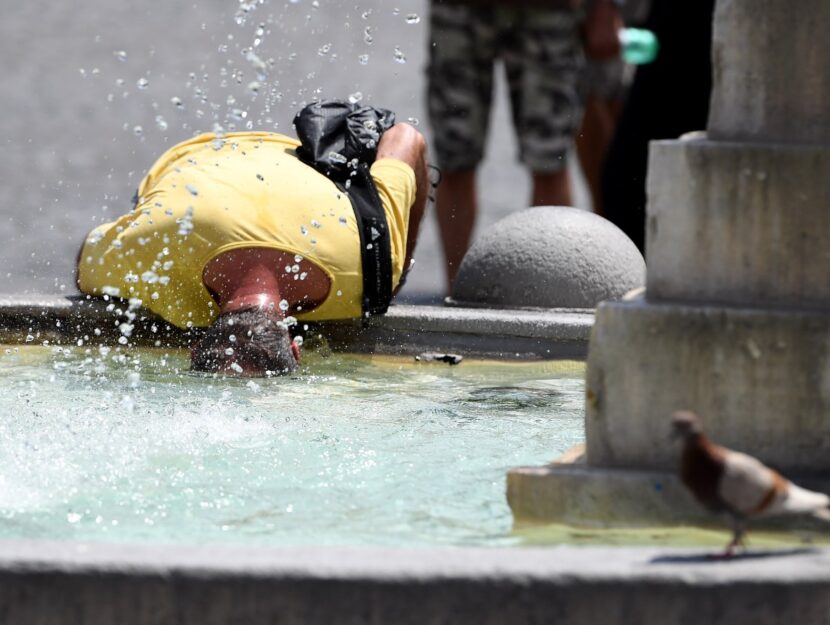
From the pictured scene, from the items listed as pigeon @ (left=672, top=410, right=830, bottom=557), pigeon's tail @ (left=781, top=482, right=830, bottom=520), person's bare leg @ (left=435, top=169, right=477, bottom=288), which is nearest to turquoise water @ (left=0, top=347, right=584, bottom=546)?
pigeon @ (left=672, top=410, right=830, bottom=557)

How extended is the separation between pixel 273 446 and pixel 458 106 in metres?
4.07

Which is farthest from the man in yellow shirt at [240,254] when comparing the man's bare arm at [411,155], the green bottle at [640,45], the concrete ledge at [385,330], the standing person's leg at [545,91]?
the green bottle at [640,45]

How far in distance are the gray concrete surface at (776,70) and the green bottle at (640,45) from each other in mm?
5268

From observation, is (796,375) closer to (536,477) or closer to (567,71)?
(536,477)

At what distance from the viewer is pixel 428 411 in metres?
5.56

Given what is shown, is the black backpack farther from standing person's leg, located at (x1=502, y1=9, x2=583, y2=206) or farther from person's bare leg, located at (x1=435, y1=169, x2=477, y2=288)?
standing person's leg, located at (x1=502, y1=9, x2=583, y2=206)

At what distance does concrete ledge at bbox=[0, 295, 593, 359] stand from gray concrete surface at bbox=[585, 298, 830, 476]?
10.00 feet

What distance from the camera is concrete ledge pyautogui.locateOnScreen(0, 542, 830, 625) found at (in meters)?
2.96

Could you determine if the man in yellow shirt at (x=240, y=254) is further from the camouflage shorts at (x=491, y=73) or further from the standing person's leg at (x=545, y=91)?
the standing person's leg at (x=545, y=91)

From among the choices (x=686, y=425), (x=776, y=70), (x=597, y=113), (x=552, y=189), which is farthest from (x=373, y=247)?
(x=686, y=425)

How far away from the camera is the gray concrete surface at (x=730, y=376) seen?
12.5ft

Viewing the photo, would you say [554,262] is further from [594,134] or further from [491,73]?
[594,134]

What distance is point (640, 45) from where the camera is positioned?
9.20 meters

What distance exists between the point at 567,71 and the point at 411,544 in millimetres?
5442
